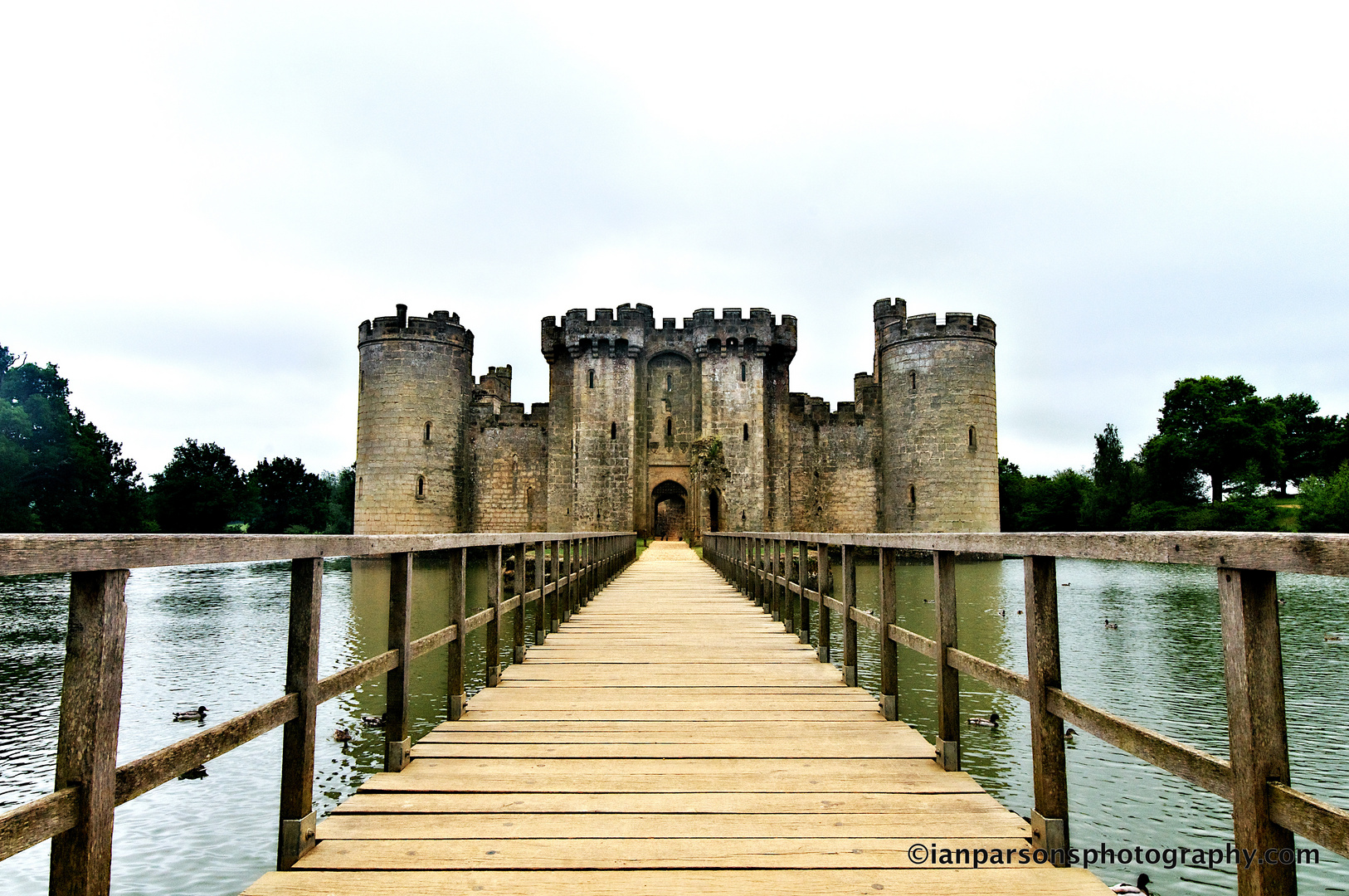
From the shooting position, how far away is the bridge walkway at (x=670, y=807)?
232cm

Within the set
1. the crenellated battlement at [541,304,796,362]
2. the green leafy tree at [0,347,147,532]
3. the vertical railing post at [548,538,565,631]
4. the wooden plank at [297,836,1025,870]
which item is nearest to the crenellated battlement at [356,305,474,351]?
the crenellated battlement at [541,304,796,362]

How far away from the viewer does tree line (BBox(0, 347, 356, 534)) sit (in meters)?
33.7

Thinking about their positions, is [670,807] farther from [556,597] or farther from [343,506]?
[343,506]

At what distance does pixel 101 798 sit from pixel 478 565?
1189 inches

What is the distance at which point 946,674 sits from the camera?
339 cm

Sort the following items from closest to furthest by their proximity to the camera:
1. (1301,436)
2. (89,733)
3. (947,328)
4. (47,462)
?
(89,733) → (947,328) → (47,462) → (1301,436)

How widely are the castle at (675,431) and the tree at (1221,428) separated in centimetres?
1671

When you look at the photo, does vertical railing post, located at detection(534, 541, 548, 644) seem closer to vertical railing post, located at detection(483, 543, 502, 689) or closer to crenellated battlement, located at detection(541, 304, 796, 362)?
vertical railing post, located at detection(483, 543, 502, 689)

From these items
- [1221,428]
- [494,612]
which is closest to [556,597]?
[494,612]

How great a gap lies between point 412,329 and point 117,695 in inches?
1147

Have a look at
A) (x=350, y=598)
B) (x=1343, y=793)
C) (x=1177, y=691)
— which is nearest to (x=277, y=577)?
(x=350, y=598)

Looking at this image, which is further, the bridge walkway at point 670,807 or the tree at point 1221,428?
the tree at point 1221,428

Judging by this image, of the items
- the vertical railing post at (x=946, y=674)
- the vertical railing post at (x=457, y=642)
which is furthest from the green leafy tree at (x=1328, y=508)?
the vertical railing post at (x=457, y=642)

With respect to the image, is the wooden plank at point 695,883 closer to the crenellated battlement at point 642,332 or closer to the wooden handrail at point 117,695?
the wooden handrail at point 117,695
